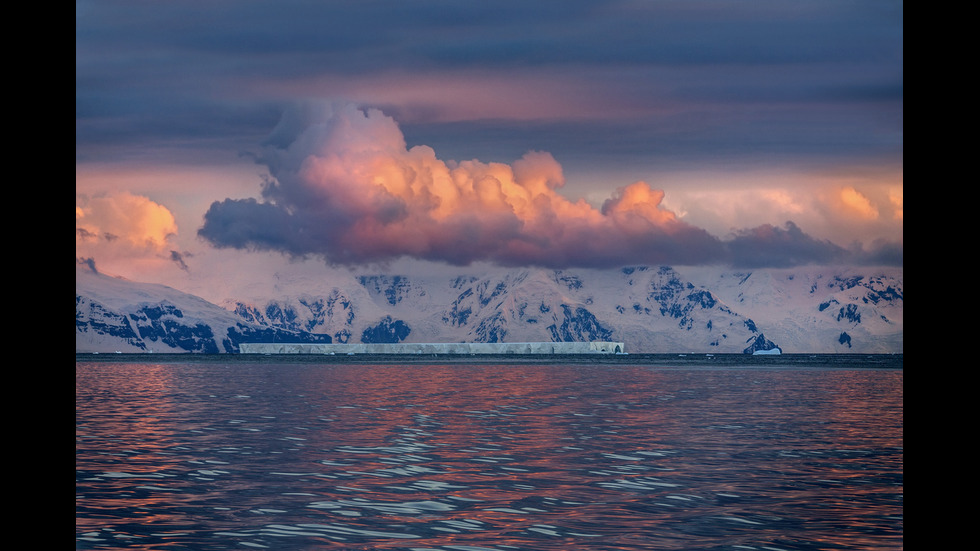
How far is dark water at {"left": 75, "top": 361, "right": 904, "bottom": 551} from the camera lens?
83.5ft

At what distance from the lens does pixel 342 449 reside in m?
47.1

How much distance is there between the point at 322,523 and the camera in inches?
1065

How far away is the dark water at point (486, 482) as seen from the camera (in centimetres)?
2545

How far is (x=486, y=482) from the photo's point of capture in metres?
35.4

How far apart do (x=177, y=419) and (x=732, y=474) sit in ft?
137
